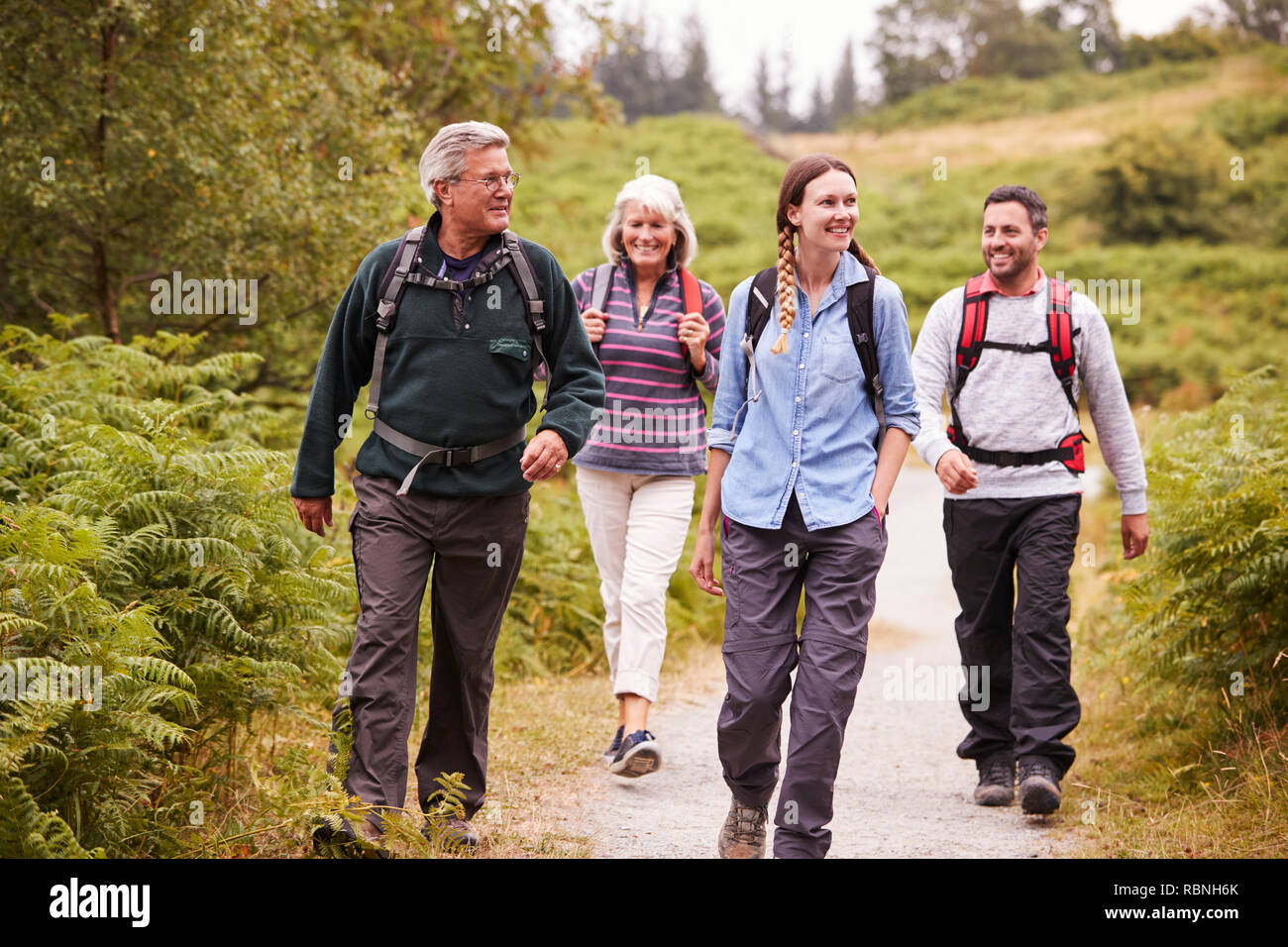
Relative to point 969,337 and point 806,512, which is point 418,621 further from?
point 969,337

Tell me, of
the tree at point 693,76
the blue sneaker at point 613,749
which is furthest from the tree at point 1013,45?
the blue sneaker at point 613,749

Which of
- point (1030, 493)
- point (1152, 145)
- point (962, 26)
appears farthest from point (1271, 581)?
point (962, 26)

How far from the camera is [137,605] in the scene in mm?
4582

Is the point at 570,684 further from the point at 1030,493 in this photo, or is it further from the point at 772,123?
the point at 772,123

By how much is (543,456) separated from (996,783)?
114 inches

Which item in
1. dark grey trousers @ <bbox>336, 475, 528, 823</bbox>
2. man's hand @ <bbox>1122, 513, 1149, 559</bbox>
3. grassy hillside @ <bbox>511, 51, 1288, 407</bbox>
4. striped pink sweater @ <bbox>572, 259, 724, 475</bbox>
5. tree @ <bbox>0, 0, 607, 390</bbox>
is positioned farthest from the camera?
grassy hillside @ <bbox>511, 51, 1288, 407</bbox>

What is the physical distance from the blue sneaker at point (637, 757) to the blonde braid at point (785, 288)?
2049mm

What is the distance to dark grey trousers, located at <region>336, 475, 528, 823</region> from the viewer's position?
420cm

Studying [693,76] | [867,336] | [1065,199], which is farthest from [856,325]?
[693,76]

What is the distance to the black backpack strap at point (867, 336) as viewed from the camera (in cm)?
430

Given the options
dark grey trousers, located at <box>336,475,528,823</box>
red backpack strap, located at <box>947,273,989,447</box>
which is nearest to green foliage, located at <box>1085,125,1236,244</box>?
red backpack strap, located at <box>947,273,989,447</box>

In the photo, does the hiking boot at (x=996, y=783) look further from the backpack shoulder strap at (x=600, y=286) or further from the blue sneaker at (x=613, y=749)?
the backpack shoulder strap at (x=600, y=286)

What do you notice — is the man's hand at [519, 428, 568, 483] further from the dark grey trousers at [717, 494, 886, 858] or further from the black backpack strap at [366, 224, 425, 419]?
the dark grey trousers at [717, 494, 886, 858]

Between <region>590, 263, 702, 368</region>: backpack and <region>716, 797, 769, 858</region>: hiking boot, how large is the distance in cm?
228
